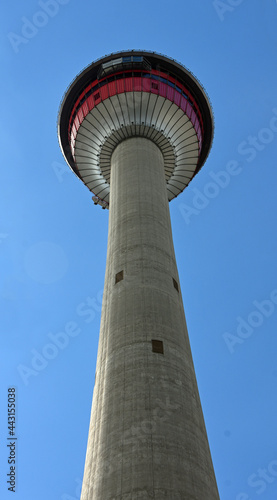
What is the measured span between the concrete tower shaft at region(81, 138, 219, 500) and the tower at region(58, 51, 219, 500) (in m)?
0.04

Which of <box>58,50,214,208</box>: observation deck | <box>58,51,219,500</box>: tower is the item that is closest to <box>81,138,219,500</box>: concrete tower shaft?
<box>58,51,219,500</box>: tower

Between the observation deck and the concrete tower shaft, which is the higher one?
the observation deck

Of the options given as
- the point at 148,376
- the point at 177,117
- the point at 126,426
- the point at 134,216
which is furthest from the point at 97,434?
the point at 177,117

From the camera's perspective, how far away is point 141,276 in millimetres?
21797

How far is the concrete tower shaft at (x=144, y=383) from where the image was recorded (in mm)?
14648

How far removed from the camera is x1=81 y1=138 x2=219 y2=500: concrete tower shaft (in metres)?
14.6

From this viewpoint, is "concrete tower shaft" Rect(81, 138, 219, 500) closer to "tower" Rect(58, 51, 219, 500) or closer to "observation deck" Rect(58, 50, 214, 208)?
"tower" Rect(58, 51, 219, 500)

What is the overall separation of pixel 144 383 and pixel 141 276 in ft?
20.0

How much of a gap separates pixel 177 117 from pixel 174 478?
2587cm

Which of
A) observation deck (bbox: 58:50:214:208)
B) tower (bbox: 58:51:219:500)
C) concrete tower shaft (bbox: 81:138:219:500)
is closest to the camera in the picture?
concrete tower shaft (bbox: 81:138:219:500)

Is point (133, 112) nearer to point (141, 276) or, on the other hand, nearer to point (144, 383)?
point (141, 276)

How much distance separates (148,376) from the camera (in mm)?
17391

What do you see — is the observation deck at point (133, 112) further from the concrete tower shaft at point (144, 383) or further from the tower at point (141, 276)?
the concrete tower shaft at point (144, 383)

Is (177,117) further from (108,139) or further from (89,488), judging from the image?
(89,488)
